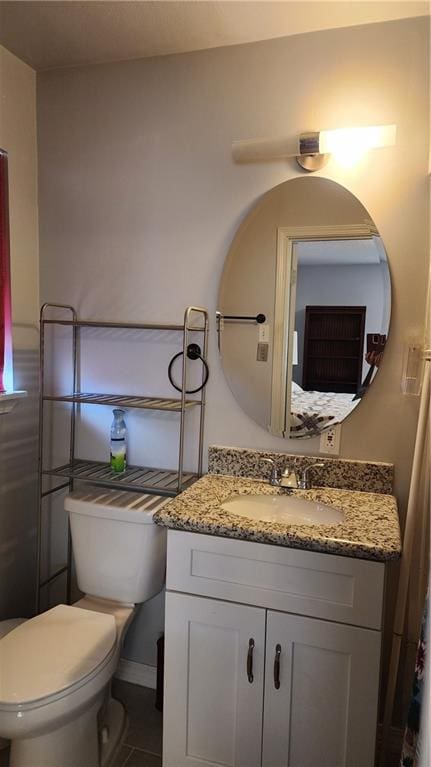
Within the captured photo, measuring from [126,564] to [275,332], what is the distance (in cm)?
96

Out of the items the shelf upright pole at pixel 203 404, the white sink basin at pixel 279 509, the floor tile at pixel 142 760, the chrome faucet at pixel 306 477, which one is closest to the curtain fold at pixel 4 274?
the shelf upright pole at pixel 203 404

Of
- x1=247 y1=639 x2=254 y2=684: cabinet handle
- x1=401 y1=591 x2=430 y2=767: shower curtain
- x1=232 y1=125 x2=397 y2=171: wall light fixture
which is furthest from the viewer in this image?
x1=232 y1=125 x2=397 y2=171: wall light fixture

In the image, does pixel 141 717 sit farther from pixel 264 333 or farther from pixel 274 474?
pixel 264 333

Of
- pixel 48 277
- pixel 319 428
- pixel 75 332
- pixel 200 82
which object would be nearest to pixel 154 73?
pixel 200 82

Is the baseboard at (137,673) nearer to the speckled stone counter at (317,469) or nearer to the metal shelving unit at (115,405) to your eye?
the metal shelving unit at (115,405)

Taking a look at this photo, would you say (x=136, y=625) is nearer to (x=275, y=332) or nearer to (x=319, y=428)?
(x=319, y=428)

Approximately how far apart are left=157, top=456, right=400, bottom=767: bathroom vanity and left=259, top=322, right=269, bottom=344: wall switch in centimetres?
62

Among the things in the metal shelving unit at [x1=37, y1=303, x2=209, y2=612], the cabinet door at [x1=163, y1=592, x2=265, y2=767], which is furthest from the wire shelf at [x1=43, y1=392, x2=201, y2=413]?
the cabinet door at [x1=163, y1=592, x2=265, y2=767]

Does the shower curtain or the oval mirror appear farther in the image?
the oval mirror

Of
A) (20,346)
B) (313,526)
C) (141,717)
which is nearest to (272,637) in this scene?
(313,526)

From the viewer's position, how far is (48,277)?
6.73 feet

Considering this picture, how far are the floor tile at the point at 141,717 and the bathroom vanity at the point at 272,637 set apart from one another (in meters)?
0.30

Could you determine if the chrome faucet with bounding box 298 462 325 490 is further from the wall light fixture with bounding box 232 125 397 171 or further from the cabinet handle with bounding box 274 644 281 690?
the wall light fixture with bounding box 232 125 397 171

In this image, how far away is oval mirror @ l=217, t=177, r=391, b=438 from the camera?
1.60 m
